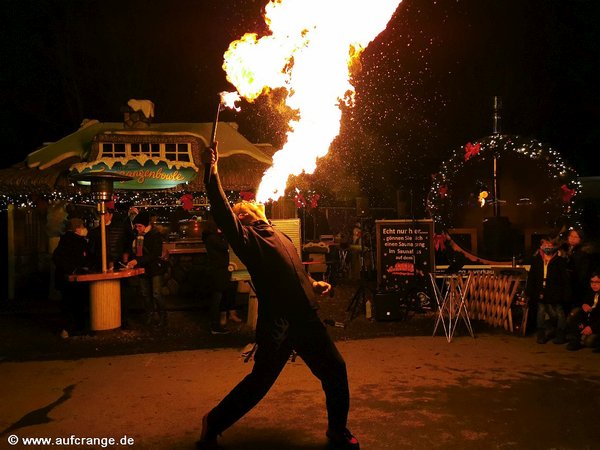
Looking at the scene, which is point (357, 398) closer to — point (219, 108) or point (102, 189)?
point (219, 108)

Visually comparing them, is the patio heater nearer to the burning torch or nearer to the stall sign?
the stall sign

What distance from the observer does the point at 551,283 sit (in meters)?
8.48

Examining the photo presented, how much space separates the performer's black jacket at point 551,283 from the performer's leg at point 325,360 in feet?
16.7

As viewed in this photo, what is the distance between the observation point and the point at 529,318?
8914 mm

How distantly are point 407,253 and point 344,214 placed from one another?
34.5 feet

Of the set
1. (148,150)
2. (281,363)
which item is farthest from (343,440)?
(148,150)

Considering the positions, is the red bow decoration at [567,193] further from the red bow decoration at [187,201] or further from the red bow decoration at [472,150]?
the red bow decoration at [187,201]

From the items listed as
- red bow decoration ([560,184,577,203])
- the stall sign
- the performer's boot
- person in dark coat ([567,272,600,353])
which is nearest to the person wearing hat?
the stall sign

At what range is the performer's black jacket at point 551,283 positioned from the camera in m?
8.38

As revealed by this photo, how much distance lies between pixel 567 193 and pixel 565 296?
3.96 metres

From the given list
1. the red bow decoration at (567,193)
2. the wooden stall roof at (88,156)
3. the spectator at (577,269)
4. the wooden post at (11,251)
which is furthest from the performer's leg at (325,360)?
the wooden post at (11,251)

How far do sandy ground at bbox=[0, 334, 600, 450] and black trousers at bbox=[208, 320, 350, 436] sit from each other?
427mm

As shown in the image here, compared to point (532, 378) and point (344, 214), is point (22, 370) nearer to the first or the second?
point (532, 378)

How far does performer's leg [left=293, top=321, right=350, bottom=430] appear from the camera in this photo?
439 centimetres
